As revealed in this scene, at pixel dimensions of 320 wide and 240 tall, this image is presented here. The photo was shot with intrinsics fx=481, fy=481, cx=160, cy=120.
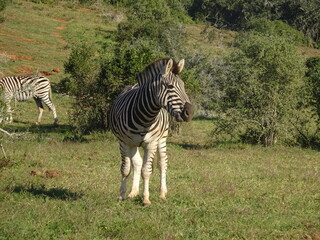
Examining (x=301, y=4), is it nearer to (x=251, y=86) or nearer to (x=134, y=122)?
(x=251, y=86)

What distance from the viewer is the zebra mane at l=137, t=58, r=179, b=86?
7579 mm

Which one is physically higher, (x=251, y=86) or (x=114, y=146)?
(x=251, y=86)

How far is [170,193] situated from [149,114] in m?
Answer: 2.21

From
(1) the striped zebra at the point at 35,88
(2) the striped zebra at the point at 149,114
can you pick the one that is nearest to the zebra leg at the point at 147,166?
(2) the striped zebra at the point at 149,114

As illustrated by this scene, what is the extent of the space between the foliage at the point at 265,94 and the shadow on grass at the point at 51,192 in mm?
9668

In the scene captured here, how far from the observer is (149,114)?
7.78 meters

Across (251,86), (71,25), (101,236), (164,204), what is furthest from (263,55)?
(71,25)

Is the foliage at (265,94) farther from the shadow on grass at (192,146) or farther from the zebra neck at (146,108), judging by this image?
the zebra neck at (146,108)

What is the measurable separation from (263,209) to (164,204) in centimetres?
169

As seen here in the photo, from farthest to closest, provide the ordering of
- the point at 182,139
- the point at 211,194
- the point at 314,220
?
the point at 182,139 → the point at 211,194 → the point at 314,220

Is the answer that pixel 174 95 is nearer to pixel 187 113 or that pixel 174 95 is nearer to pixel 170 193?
pixel 187 113

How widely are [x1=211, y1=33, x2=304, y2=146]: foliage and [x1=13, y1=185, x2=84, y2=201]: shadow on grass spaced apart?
9668 millimetres

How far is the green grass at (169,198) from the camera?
6.65m

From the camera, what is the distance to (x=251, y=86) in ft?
58.9
